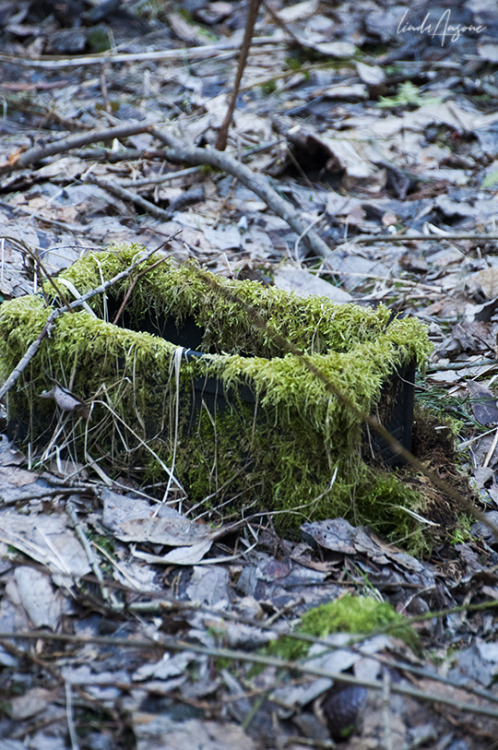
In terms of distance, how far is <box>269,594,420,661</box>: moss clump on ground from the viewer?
1874 millimetres

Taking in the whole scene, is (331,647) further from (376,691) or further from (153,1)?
(153,1)

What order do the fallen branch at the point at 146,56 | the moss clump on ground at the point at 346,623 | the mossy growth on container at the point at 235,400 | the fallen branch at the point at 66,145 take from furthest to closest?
the fallen branch at the point at 146,56 < the fallen branch at the point at 66,145 < the mossy growth on container at the point at 235,400 < the moss clump on ground at the point at 346,623

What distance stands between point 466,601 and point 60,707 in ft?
4.49

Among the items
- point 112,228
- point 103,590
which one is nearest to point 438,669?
point 103,590

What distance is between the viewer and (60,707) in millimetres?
1690

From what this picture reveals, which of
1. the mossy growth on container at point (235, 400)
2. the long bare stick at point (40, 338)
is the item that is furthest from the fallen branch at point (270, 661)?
the long bare stick at point (40, 338)

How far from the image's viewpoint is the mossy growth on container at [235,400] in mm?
2416

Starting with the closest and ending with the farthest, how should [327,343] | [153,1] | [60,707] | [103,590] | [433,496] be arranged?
[60,707]
[103,590]
[433,496]
[327,343]
[153,1]
